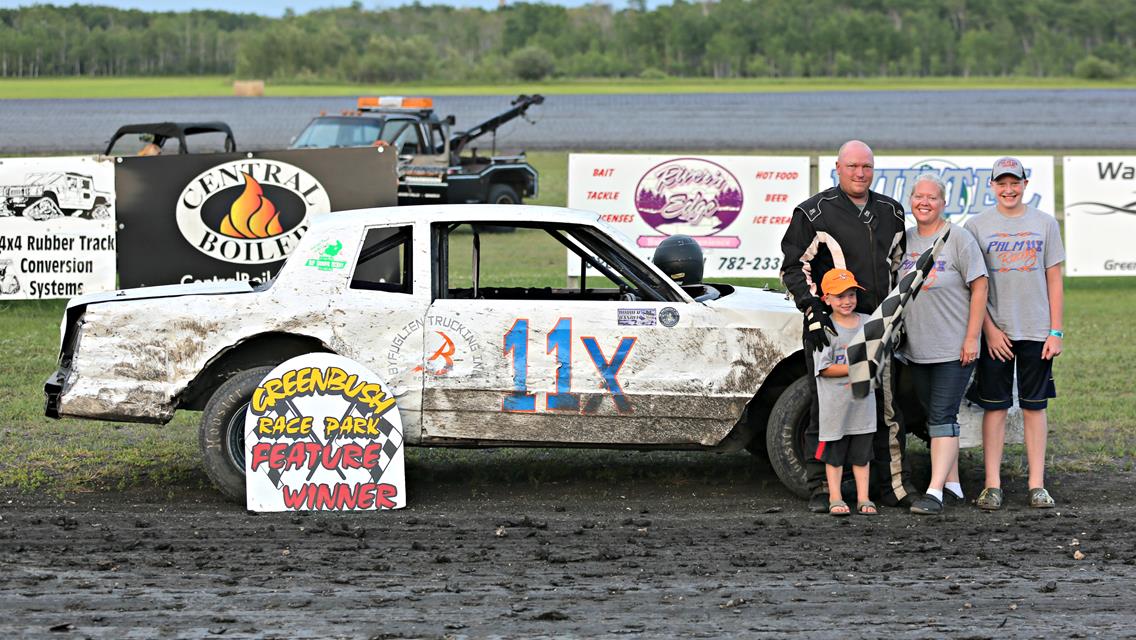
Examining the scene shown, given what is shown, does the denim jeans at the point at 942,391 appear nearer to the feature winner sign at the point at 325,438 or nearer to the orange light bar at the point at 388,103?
the feature winner sign at the point at 325,438

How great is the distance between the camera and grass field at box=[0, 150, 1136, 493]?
820 cm

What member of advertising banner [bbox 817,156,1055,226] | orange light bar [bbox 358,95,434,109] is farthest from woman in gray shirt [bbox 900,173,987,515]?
orange light bar [bbox 358,95,434,109]

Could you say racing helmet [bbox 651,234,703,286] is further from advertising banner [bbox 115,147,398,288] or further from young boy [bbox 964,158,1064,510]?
advertising banner [bbox 115,147,398,288]

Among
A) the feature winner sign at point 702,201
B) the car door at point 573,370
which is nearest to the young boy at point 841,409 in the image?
the car door at point 573,370

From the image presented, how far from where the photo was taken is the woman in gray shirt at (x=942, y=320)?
7.21 m

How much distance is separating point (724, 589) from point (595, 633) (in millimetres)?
796

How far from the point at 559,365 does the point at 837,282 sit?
4.78ft

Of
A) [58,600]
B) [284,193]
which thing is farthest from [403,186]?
[58,600]

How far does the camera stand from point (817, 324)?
23.3 feet

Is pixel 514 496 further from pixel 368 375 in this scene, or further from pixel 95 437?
pixel 95 437

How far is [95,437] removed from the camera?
921cm

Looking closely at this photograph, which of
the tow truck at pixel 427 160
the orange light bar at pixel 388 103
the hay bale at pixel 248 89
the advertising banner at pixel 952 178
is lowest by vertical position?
the advertising banner at pixel 952 178

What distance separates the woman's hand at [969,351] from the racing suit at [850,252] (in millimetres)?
367

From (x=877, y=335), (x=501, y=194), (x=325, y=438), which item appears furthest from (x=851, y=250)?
A: (x=501, y=194)
